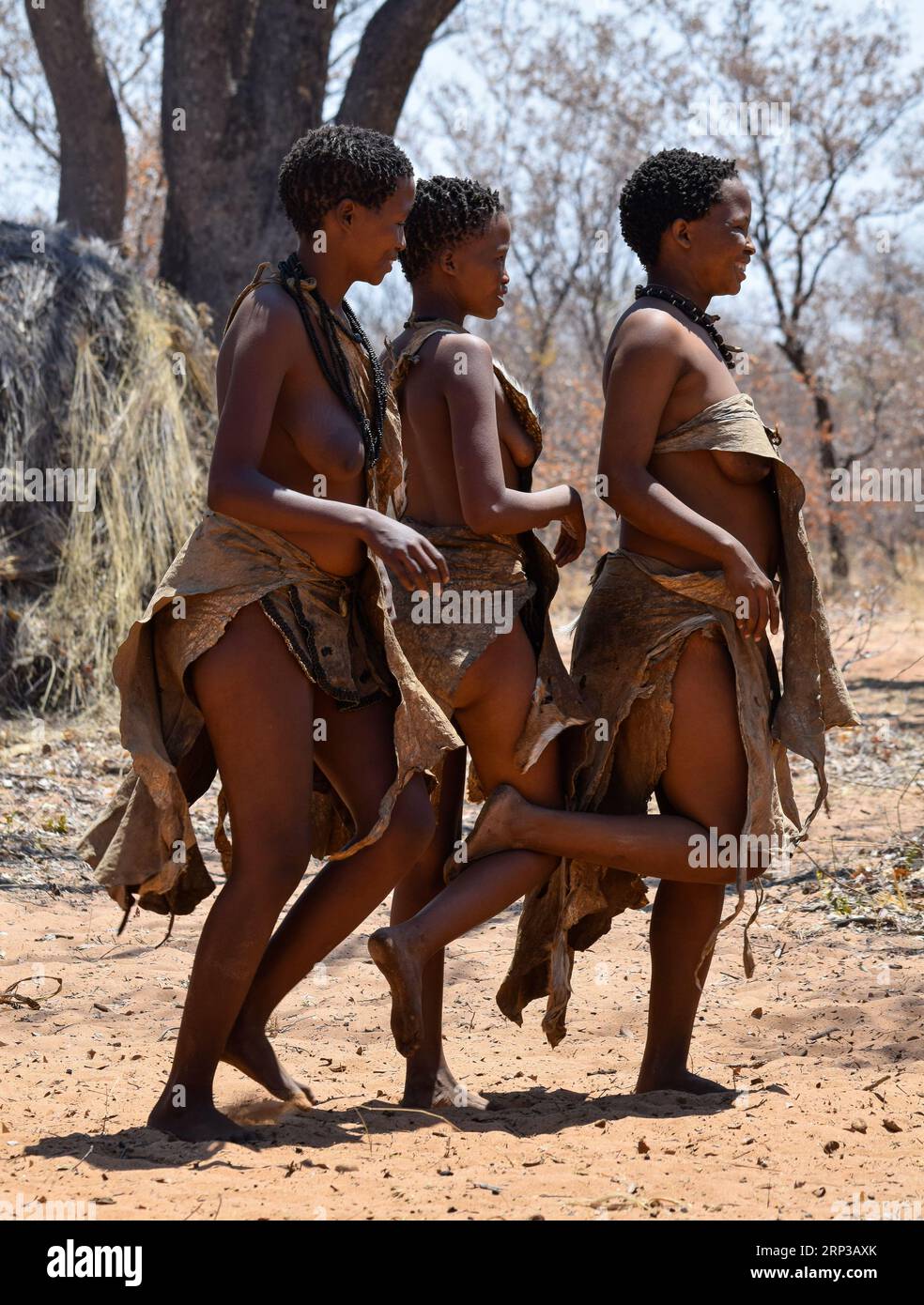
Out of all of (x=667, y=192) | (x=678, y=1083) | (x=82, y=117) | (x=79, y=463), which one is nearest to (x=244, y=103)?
(x=82, y=117)

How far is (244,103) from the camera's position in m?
8.47

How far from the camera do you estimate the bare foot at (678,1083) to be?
3121mm

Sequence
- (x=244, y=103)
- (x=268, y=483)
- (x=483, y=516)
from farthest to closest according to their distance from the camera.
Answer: (x=244, y=103) → (x=483, y=516) → (x=268, y=483)

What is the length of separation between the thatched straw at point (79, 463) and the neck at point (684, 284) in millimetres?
4712

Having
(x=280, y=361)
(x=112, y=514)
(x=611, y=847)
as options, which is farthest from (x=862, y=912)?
(x=112, y=514)

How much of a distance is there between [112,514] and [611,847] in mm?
5102

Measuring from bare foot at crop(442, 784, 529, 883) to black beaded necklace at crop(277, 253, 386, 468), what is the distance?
28.5 inches

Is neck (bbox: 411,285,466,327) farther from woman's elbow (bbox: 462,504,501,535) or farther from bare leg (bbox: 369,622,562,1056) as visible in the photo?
bare leg (bbox: 369,622,562,1056)

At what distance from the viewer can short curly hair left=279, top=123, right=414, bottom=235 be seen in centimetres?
273

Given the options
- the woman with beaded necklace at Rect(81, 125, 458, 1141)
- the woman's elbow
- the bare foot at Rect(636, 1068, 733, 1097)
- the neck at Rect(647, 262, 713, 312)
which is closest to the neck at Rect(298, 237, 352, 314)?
the woman with beaded necklace at Rect(81, 125, 458, 1141)

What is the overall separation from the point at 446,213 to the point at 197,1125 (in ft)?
6.11

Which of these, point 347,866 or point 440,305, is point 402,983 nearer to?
point 347,866
